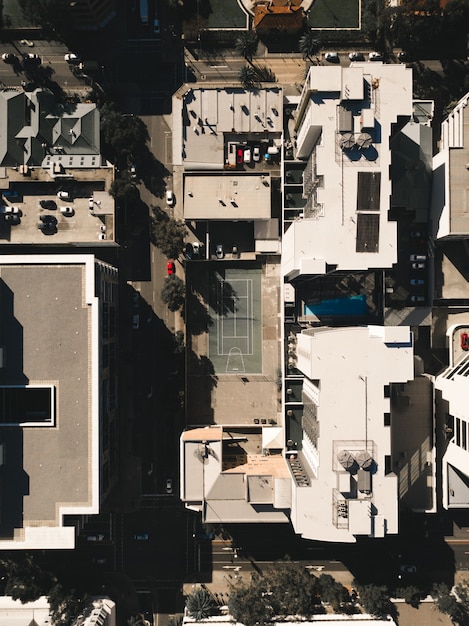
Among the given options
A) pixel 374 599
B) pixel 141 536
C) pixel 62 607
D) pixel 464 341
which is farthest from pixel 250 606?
pixel 464 341

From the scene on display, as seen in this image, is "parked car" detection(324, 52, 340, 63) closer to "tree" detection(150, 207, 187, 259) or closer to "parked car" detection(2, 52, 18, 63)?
"tree" detection(150, 207, 187, 259)

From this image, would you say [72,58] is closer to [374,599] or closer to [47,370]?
[47,370]

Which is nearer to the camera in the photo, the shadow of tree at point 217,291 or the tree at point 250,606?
the tree at point 250,606

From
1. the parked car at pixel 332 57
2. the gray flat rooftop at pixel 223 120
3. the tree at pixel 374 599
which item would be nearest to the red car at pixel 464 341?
the tree at pixel 374 599

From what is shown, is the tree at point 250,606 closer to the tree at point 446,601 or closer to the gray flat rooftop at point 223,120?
the tree at point 446,601

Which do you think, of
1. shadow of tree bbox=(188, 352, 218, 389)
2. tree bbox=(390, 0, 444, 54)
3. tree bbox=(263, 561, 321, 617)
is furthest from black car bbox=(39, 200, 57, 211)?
tree bbox=(263, 561, 321, 617)

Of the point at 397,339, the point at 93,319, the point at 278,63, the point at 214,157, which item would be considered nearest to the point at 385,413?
the point at 397,339
